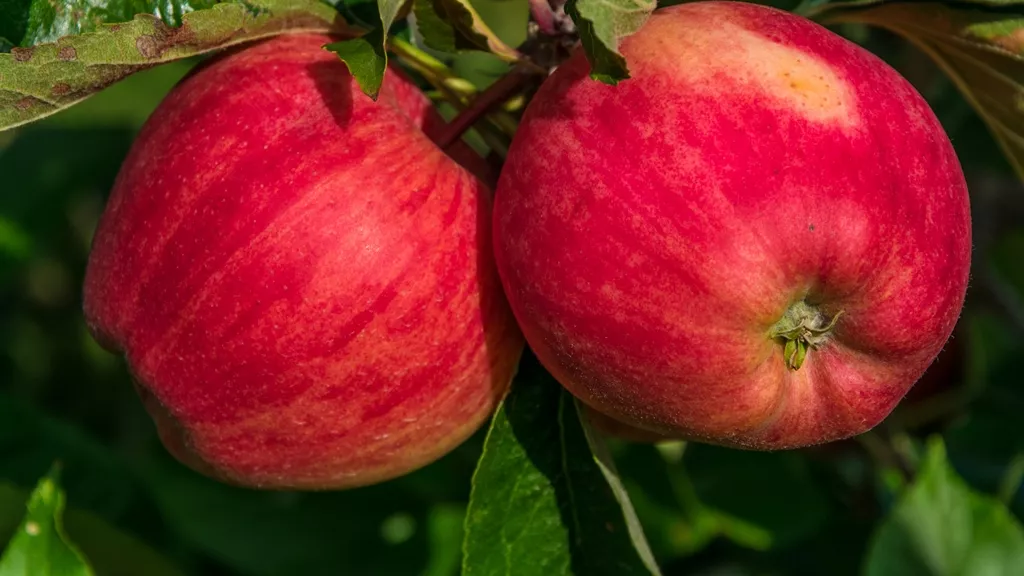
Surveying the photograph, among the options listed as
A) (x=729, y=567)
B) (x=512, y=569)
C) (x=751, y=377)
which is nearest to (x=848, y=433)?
(x=751, y=377)

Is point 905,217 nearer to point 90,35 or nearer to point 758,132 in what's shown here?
point 758,132

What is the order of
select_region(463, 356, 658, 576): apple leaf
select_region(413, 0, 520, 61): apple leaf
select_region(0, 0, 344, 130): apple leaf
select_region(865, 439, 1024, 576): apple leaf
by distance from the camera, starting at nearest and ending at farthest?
select_region(0, 0, 344, 130): apple leaf, select_region(413, 0, 520, 61): apple leaf, select_region(463, 356, 658, 576): apple leaf, select_region(865, 439, 1024, 576): apple leaf

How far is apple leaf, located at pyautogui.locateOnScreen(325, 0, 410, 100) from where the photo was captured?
3.70ft

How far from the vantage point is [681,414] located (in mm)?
1136

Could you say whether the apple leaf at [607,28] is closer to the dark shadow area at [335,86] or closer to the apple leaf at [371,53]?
the apple leaf at [371,53]

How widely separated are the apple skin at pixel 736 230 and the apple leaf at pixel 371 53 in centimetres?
18

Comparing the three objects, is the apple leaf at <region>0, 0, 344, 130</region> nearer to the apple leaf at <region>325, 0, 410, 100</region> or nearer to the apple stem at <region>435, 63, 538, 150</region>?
the apple leaf at <region>325, 0, 410, 100</region>

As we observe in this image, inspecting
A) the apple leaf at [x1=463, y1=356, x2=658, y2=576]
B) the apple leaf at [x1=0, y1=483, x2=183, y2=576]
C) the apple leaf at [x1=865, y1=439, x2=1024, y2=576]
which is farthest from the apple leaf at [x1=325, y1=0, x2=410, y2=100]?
the apple leaf at [x1=865, y1=439, x2=1024, y2=576]

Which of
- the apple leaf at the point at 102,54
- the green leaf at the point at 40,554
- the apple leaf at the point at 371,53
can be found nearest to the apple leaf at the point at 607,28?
the apple leaf at the point at 371,53

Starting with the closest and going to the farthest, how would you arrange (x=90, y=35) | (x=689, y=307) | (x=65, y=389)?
1. (x=689, y=307)
2. (x=90, y=35)
3. (x=65, y=389)

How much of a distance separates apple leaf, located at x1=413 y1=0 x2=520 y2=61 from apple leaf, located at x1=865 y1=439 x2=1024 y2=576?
3.57ft

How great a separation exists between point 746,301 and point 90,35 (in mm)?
754

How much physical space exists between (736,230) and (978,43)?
555 mm

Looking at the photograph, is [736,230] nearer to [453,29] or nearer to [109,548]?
[453,29]
